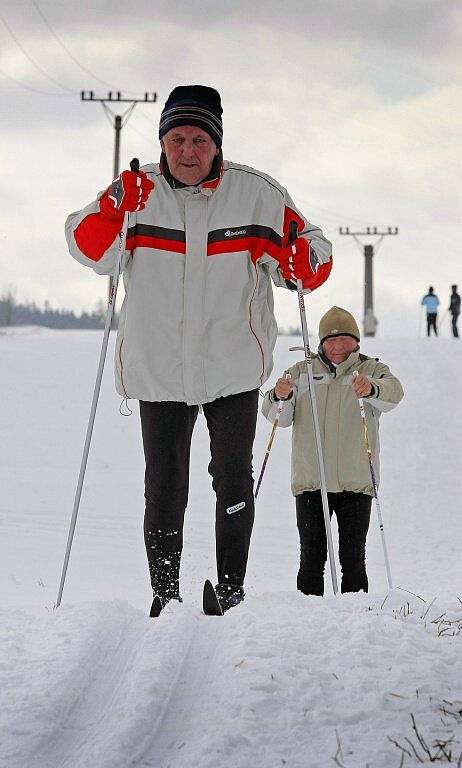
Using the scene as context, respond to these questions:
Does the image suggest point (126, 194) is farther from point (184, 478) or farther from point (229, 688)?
point (229, 688)

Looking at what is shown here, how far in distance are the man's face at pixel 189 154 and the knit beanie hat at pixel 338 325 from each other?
5.98 ft

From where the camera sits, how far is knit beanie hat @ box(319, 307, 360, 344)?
563cm

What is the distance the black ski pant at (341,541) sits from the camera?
5121 millimetres

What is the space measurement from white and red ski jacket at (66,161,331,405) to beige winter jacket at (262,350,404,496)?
1234 mm

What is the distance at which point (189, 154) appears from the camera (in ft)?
13.3

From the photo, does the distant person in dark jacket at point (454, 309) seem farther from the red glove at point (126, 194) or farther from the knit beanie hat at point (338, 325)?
the red glove at point (126, 194)

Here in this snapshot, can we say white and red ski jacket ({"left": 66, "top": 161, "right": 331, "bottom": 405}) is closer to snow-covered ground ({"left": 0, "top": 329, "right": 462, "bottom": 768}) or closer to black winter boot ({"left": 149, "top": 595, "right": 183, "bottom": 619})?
black winter boot ({"left": 149, "top": 595, "right": 183, "bottom": 619})

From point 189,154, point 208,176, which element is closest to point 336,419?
point 208,176

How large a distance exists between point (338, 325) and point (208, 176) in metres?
1.83

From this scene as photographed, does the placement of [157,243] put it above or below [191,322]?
above

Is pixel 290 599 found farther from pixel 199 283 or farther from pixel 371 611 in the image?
pixel 199 283

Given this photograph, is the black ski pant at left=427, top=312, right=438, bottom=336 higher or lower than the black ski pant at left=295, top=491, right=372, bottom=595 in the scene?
higher

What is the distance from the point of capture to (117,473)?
1186 centimetres

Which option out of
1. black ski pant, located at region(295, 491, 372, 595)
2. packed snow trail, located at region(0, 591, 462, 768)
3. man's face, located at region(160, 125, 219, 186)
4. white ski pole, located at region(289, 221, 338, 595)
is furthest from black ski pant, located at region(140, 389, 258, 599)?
black ski pant, located at region(295, 491, 372, 595)
